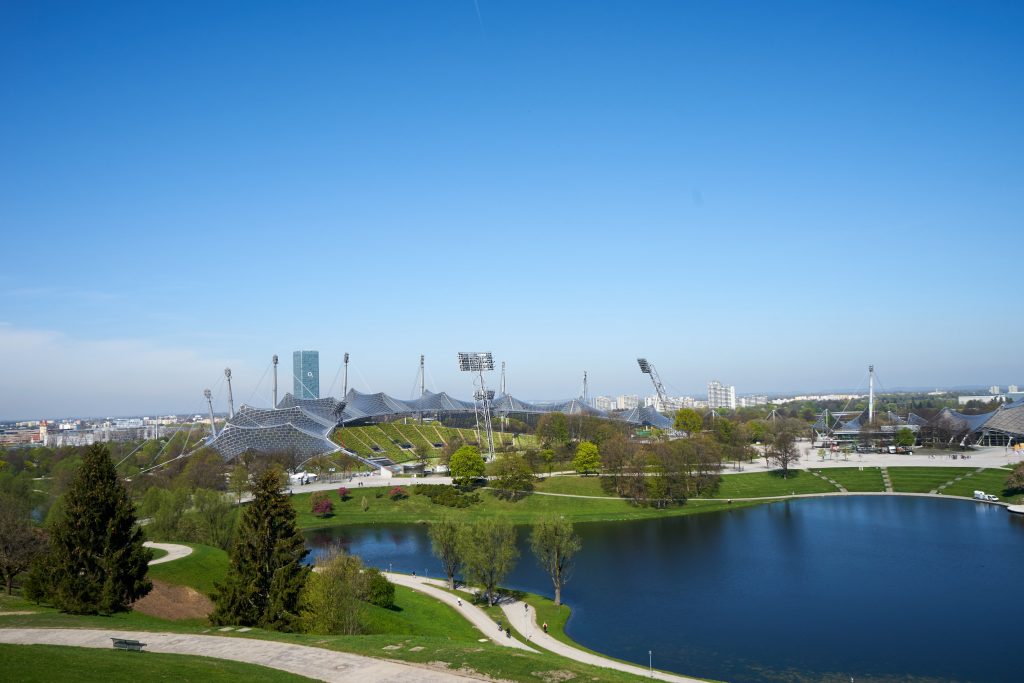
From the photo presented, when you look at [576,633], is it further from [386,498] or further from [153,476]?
[153,476]

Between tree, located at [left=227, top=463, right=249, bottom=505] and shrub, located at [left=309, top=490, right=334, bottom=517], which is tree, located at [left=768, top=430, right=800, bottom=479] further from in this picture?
tree, located at [left=227, top=463, right=249, bottom=505]

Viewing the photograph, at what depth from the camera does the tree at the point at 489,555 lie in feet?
115

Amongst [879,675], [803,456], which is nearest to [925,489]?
[803,456]

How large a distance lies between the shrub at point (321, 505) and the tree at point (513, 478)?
47.4ft

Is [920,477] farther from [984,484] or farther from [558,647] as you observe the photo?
[558,647]

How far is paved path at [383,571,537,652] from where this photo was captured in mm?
28266

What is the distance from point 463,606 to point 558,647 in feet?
24.1

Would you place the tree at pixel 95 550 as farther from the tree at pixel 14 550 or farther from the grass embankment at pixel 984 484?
the grass embankment at pixel 984 484

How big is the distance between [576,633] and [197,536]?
A: 70.4ft

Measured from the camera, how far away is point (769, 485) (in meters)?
67.8

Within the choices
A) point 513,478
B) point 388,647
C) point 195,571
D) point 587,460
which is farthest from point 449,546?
point 587,460

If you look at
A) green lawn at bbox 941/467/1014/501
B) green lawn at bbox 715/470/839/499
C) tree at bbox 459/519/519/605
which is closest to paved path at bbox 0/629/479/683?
tree at bbox 459/519/519/605

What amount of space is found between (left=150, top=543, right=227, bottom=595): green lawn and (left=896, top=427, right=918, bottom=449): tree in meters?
82.6

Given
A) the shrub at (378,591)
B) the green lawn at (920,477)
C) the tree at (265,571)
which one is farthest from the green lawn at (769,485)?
the tree at (265,571)
